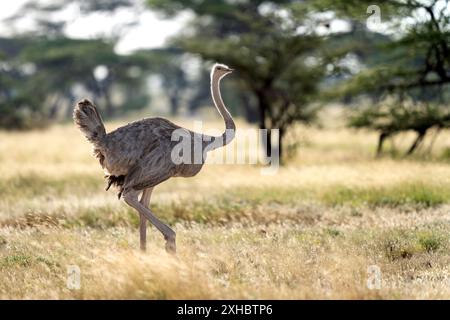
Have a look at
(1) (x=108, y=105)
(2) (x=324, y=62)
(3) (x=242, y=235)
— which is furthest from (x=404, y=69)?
(1) (x=108, y=105)

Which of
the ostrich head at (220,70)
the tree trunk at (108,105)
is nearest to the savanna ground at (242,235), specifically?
the ostrich head at (220,70)

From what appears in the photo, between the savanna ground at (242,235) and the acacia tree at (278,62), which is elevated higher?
the acacia tree at (278,62)

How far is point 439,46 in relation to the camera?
594 inches

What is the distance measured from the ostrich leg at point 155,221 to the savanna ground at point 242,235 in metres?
0.14

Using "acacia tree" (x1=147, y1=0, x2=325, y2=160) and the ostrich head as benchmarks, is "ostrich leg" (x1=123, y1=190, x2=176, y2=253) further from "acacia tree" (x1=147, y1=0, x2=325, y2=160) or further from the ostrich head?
"acacia tree" (x1=147, y1=0, x2=325, y2=160)

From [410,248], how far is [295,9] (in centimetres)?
1026

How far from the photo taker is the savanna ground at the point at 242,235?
561cm

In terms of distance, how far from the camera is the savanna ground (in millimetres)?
5613

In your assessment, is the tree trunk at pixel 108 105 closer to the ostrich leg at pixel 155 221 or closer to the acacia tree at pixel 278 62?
the acacia tree at pixel 278 62

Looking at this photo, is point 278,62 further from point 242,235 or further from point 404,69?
point 242,235

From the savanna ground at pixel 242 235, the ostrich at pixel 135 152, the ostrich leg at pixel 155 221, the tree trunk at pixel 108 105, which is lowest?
the savanna ground at pixel 242 235

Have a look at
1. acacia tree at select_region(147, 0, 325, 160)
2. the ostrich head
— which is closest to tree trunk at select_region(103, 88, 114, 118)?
acacia tree at select_region(147, 0, 325, 160)

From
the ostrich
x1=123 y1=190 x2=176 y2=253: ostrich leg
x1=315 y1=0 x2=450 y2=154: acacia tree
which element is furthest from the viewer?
x1=315 y1=0 x2=450 y2=154: acacia tree

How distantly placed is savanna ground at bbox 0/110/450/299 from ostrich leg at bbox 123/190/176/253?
0.14 metres
